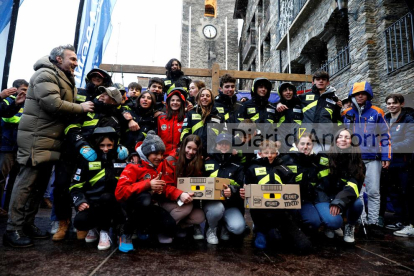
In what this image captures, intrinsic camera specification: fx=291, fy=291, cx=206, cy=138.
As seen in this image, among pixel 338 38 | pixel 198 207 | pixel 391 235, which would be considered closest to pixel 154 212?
pixel 198 207

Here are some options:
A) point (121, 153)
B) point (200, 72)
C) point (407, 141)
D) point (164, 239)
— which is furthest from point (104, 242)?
point (200, 72)

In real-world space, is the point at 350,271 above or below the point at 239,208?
below

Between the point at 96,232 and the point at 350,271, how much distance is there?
2.51 m

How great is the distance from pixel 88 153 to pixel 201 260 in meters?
1.59

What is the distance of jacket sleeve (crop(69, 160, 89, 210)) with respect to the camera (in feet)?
9.70

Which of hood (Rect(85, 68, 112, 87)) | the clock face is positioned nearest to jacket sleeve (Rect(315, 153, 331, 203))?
hood (Rect(85, 68, 112, 87))

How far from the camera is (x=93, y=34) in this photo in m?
5.62

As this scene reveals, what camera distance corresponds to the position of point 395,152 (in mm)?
4277

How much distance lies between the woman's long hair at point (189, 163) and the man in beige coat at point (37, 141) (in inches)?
47.6

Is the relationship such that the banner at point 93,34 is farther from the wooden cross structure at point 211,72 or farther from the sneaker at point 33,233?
the sneaker at point 33,233

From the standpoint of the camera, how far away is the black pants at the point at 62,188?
3.24 meters

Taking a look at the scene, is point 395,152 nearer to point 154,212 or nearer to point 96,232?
point 154,212

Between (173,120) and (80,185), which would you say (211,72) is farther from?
(80,185)

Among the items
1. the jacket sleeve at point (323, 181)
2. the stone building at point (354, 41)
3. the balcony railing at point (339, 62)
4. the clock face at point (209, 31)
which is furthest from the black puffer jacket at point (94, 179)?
the clock face at point (209, 31)
